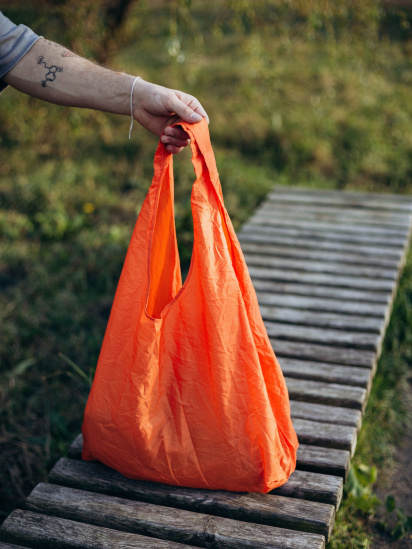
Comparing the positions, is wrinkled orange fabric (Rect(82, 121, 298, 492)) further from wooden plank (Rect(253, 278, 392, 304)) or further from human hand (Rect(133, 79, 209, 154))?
wooden plank (Rect(253, 278, 392, 304))

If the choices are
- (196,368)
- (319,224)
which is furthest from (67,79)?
(319,224)

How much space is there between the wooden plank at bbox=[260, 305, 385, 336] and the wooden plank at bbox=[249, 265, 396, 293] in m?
0.32

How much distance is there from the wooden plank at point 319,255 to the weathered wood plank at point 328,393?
1218 mm

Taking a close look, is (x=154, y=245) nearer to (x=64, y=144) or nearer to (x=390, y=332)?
(x=390, y=332)

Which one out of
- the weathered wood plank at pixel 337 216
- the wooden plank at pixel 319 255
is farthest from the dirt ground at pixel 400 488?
the weathered wood plank at pixel 337 216

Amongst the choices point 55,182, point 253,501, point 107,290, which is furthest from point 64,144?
point 253,501

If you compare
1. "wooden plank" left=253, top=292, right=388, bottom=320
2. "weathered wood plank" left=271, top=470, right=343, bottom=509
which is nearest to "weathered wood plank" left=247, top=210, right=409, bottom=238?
"wooden plank" left=253, top=292, right=388, bottom=320

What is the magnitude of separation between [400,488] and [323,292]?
110 cm

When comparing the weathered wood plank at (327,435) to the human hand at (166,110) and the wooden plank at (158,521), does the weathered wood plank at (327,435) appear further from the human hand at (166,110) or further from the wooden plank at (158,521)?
the human hand at (166,110)

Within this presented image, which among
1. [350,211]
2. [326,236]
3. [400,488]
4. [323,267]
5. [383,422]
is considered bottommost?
[400,488]

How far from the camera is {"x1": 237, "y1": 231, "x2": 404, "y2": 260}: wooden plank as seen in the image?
3.51 m

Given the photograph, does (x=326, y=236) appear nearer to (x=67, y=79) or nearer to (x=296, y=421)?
(x=296, y=421)

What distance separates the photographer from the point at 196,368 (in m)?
1.77

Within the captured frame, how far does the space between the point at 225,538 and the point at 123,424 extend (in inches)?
18.6
